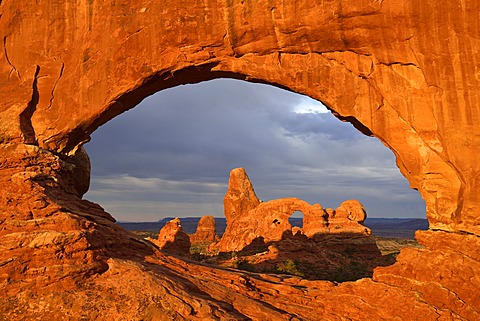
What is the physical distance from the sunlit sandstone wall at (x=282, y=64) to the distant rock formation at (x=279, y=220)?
31.2 m

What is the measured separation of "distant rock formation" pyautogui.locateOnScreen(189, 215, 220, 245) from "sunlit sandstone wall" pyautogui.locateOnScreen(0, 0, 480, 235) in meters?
62.4

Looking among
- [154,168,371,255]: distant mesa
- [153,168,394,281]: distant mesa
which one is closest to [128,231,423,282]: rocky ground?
[153,168,394,281]: distant mesa

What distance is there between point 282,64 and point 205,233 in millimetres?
65858

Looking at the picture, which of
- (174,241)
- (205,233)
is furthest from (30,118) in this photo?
(205,233)

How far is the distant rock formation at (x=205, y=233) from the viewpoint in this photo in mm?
76438

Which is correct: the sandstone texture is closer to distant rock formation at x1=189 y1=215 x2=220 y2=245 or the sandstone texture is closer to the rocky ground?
the rocky ground

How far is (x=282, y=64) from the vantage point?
591 inches

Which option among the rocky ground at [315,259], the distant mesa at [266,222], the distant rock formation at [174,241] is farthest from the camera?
the distant mesa at [266,222]

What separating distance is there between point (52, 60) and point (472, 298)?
55.7 feet

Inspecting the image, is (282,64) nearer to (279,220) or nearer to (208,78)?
(208,78)

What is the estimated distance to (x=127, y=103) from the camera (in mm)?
16031

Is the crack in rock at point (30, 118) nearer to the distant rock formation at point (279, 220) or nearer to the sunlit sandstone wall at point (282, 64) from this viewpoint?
the sunlit sandstone wall at point (282, 64)

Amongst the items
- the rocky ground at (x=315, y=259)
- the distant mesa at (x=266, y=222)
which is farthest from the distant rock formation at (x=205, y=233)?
the rocky ground at (x=315, y=259)

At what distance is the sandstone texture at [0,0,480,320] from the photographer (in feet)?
34.1
